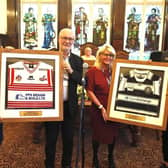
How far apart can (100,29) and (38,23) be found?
1.68 m

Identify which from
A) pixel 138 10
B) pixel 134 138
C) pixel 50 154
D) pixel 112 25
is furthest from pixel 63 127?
pixel 138 10

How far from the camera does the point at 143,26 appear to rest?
6012 millimetres

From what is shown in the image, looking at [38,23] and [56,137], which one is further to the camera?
[38,23]

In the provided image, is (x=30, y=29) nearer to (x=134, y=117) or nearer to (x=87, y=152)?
(x=87, y=152)

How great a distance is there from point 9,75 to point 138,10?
16.7 ft

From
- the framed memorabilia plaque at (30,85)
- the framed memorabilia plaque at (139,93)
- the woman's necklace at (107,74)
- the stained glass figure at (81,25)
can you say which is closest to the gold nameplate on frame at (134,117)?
the framed memorabilia plaque at (139,93)

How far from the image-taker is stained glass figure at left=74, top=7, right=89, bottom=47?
598cm

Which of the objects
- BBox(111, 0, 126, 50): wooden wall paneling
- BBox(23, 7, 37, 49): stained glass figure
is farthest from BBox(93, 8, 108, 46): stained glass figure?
BBox(23, 7, 37, 49): stained glass figure

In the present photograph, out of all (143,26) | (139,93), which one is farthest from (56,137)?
(143,26)

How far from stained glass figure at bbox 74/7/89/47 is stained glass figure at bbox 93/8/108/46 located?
0.25 metres

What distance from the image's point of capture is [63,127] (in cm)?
208

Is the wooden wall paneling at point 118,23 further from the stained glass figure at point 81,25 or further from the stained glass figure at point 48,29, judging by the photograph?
the stained glass figure at point 48,29

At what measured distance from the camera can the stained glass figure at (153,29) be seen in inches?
233

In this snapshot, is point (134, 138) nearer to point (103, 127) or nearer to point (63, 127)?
point (103, 127)
